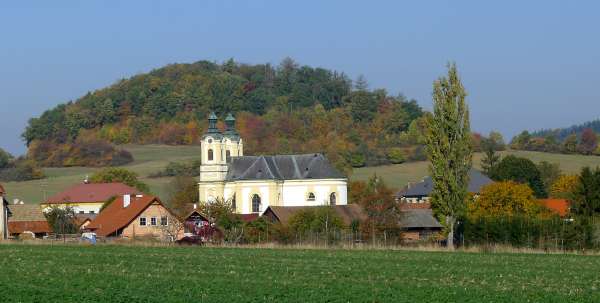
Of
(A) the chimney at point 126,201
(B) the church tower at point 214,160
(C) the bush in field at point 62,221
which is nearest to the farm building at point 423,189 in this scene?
(B) the church tower at point 214,160

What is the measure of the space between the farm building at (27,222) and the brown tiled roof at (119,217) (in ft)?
14.7

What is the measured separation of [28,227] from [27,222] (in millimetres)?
1323

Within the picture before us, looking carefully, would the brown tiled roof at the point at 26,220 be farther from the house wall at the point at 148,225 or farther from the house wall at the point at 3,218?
the house wall at the point at 148,225

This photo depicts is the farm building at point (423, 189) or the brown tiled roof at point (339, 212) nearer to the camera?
the brown tiled roof at point (339, 212)

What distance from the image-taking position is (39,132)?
16975 centimetres

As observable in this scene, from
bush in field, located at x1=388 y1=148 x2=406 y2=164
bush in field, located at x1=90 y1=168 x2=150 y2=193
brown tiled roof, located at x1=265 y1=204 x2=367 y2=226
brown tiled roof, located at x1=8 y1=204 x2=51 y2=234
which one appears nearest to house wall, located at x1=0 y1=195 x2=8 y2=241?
brown tiled roof, located at x1=8 y1=204 x2=51 y2=234

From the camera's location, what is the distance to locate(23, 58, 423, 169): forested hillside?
158125mm

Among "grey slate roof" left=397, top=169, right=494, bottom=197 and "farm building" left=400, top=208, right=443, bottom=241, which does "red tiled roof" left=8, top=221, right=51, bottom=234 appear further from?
"grey slate roof" left=397, top=169, right=494, bottom=197

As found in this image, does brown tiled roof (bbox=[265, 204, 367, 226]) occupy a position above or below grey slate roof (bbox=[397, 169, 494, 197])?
below

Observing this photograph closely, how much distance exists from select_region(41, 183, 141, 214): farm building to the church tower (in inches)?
321

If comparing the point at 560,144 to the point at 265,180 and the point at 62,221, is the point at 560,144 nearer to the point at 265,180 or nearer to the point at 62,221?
the point at 265,180

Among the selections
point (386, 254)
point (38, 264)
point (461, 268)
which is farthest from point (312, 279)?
point (386, 254)

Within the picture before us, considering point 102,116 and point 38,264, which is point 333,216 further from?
point 102,116

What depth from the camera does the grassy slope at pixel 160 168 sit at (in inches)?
5221
